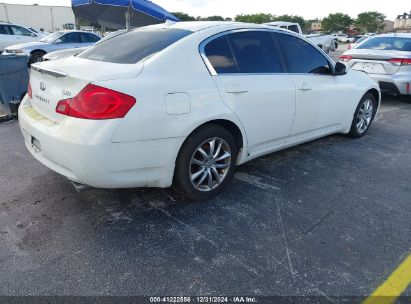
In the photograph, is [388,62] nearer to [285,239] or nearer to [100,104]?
[285,239]

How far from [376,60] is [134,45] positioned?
605 centimetres

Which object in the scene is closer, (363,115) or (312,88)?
(312,88)

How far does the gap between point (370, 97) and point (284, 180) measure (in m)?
2.54

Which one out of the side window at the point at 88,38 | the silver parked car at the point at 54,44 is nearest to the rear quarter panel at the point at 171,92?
the silver parked car at the point at 54,44

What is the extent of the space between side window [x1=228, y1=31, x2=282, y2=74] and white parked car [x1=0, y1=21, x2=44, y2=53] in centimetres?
1537

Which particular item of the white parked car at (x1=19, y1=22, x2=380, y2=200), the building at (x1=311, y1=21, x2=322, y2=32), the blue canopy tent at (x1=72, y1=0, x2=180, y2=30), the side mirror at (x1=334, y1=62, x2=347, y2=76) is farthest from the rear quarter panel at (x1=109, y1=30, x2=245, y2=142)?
the building at (x1=311, y1=21, x2=322, y2=32)

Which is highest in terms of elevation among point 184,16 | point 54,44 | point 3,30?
point 184,16

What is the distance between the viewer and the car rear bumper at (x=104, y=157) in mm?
2525

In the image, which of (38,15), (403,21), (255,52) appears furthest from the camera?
(403,21)

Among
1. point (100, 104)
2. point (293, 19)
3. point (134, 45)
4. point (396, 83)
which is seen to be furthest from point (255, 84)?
point (293, 19)

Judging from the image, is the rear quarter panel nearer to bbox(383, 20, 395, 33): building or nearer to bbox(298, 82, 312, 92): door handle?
bbox(298, 82, 312, 92): door handle

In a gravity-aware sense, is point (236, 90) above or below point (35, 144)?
above

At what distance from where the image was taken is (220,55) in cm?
326

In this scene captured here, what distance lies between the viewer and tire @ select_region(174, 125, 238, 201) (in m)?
2.99
